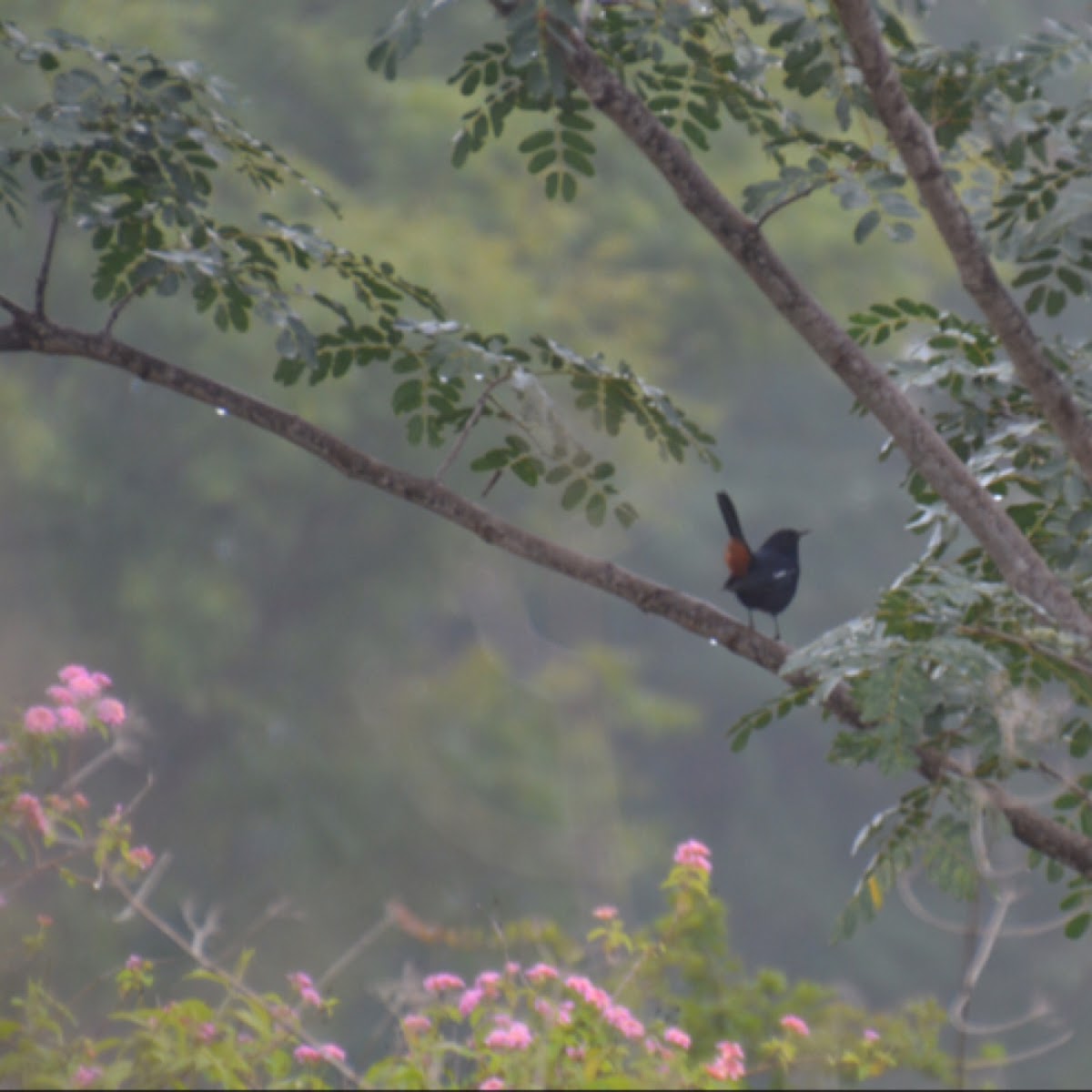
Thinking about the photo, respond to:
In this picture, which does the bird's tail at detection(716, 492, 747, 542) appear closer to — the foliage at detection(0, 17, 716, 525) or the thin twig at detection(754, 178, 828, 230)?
the foliage at detection(0, 17, 716, 525)

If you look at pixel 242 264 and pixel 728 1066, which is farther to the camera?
pixel 728 1066

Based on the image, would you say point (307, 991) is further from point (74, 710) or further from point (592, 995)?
point (74, 710)

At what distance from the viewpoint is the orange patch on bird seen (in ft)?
7.48

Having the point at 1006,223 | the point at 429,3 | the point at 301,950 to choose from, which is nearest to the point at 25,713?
the point at 429,3

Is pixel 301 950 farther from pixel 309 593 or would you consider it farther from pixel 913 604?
pixel 913 604

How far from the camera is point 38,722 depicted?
1698 millimetres

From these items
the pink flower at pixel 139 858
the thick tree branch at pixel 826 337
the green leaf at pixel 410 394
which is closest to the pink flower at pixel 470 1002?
the pink flower at pixel 139 858

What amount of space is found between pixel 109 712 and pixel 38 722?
0.44ft

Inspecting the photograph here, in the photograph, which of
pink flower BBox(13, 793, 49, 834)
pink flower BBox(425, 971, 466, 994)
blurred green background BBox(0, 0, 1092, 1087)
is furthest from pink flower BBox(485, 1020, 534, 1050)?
blurred green background BBox(0, 0, 1092, 1087)

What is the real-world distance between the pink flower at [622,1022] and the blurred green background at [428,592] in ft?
9.07

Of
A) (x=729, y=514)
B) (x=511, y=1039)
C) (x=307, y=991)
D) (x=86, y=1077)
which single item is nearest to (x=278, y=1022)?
(x=86, y=1077)

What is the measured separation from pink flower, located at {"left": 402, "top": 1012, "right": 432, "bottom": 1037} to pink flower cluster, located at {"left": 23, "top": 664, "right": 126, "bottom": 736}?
0.55 metres

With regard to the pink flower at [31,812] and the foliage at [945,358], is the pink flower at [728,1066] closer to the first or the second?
the foliage at [945,358]

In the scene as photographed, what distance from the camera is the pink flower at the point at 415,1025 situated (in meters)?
1.32
